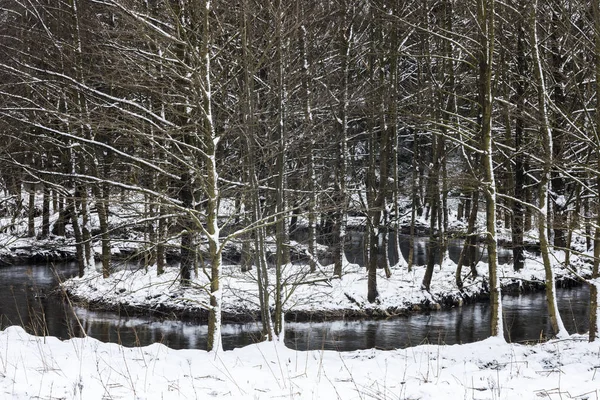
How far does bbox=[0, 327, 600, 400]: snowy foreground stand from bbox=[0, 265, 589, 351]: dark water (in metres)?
5.54

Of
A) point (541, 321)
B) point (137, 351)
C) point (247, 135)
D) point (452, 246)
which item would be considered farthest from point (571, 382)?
point (452, 246)

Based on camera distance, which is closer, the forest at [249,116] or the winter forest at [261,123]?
the forest at [249,116]

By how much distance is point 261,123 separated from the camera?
12344 millimetres

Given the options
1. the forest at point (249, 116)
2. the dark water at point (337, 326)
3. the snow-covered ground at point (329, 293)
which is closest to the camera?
the forest at point (249, 116)

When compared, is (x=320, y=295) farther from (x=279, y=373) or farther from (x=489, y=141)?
(x=279, y=373)

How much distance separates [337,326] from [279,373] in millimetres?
10175

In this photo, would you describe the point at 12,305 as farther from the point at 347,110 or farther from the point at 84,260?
the point at 347,110

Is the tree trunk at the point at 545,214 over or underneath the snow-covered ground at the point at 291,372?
over

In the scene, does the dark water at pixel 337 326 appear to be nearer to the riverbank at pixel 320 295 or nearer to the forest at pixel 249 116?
the riverbank at pixel 320 295

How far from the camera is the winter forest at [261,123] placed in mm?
9516

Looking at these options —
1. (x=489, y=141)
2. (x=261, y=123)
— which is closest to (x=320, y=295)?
(x=261, y=123)

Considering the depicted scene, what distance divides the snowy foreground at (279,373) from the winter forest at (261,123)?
A: 5.76ft

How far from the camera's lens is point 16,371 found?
5.75m

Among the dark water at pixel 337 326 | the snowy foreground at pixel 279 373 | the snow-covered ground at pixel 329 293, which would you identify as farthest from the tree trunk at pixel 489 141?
the snow-covered ground at pixel 329 293
